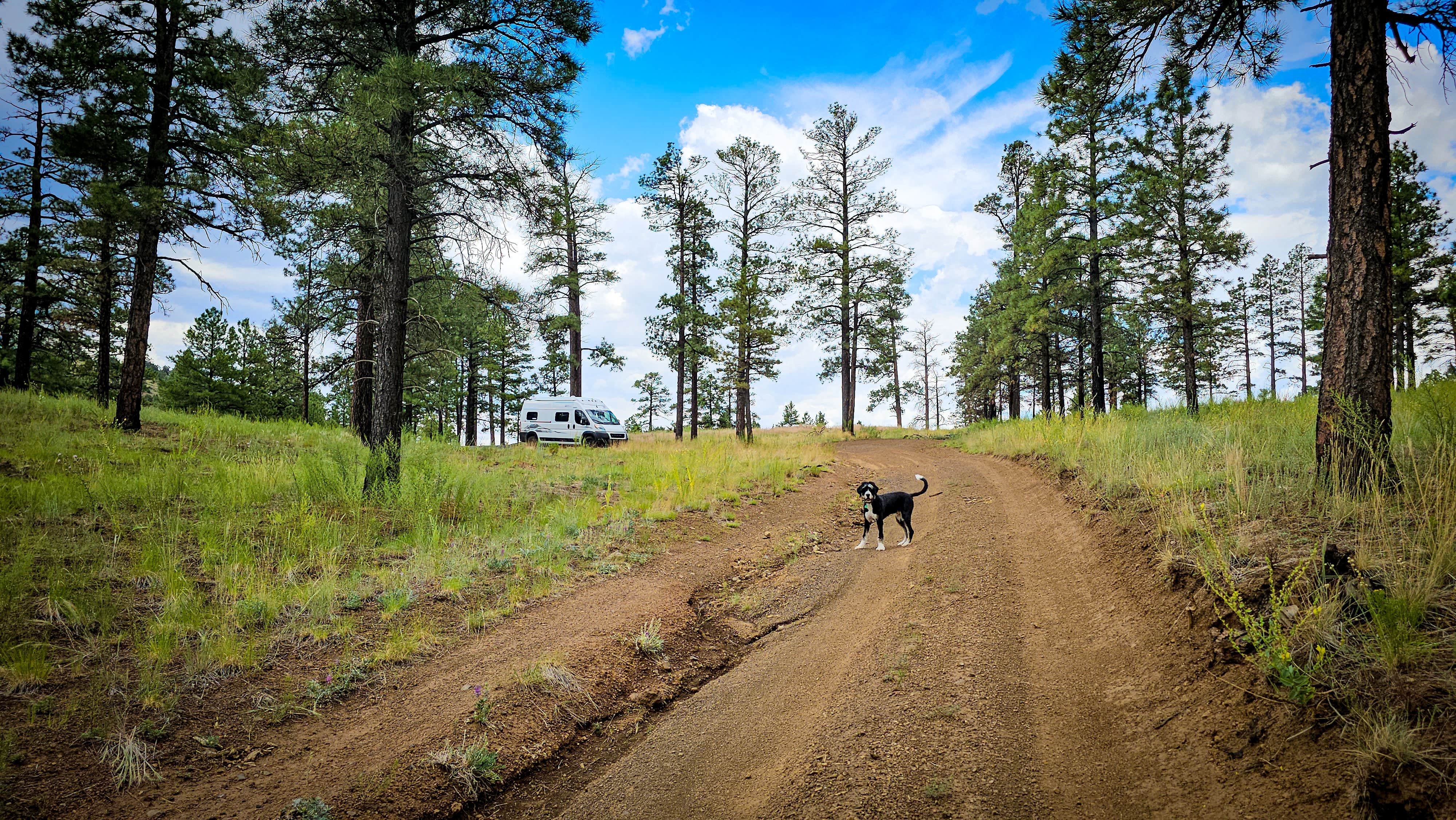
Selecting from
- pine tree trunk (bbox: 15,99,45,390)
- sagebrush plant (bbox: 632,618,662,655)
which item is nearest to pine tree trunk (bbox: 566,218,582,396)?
pine tree trunk (bbox: 15,99,45,390)

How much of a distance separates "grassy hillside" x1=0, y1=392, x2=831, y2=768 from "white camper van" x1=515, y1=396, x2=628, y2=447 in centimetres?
1159

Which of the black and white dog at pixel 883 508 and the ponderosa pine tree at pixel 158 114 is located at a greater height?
the ponderosa pine tree at pixel 158 114

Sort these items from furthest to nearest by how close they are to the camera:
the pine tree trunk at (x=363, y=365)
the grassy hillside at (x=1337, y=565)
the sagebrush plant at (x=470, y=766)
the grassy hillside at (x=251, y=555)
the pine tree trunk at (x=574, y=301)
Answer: the pine tree trunk at (x=574, y=301) → the pine tree trunk at (x=363, y=365) → the grassy hillside at (x=251, y=555) → the sagebrush plant at (x=470, y=766) → the grassy hillside at (x=1337, y=565)

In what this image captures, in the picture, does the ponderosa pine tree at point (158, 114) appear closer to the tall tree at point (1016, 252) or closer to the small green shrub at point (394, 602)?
the small green shrub at point (394, 602)

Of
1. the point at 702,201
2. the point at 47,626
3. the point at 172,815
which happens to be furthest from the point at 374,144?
the point at 702,201

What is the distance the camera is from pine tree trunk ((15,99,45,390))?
1727 centimetres

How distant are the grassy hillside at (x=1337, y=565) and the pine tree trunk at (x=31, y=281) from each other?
2887cm

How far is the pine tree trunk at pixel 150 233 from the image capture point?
1248 centimetres

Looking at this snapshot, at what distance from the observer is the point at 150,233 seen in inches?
505

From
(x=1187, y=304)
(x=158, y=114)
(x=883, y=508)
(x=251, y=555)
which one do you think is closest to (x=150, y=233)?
Result: (x=158, y=114)

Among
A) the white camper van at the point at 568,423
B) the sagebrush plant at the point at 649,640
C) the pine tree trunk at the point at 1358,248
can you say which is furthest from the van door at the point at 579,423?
the pine tree trunk at the point at 1358,248

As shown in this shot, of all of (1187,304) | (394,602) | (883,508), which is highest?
(1187,304)

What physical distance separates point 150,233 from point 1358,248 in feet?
70.0

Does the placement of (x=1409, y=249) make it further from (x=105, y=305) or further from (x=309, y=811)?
(x=105, y=305)
